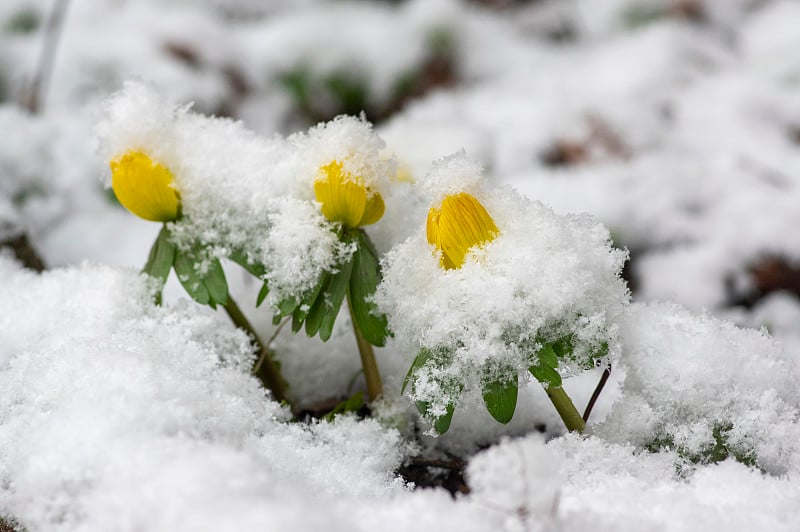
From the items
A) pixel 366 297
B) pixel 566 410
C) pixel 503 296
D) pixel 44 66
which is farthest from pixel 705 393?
pixel 44 66

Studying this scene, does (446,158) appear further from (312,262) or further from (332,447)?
(332,447)

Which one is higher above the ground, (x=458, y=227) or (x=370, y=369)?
(x=458, y=227)

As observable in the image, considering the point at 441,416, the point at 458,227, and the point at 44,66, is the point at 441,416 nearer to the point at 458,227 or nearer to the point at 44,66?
the point at 458,227

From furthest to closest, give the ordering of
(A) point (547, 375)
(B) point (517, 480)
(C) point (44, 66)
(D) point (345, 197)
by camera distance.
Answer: (C) point (44, 66)
(D) point (345, 197)
(A) point (547, 375)
(B) point (517, 480)

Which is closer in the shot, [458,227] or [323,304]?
[458,227]

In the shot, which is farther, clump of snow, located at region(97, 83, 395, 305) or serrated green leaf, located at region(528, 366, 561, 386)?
clump of snow, located at region(97, 83, 395, 305)

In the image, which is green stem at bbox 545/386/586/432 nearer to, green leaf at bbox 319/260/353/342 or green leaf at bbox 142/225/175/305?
green leaf at bbox 319/260/353/342

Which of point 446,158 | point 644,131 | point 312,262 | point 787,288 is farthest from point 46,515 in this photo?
point 644,131

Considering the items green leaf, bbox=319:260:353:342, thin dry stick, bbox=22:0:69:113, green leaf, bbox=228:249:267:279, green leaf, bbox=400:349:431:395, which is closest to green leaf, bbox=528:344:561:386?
green leaf, bbox=400:349:431:395
